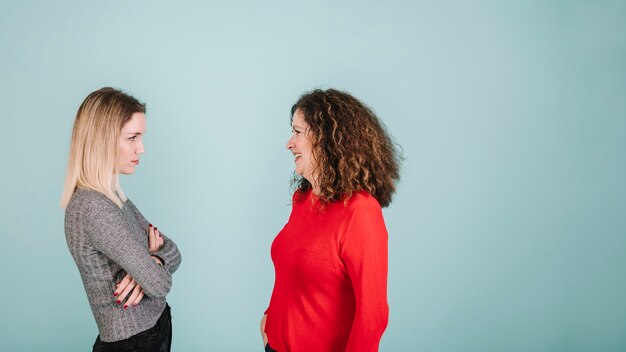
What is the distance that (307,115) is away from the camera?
154 centimetres

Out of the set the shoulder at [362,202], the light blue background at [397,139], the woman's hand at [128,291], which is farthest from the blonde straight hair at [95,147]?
the light blue background at [397,139]

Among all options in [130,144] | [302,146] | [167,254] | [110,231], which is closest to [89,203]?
[110,231]

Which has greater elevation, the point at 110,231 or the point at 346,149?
the point at 346,149

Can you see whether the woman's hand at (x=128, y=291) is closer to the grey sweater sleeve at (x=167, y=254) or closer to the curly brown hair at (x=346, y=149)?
the grey sweater sleeve at (x=167, y=254)

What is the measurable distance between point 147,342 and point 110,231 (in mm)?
412

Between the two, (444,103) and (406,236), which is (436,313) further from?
(444,103)

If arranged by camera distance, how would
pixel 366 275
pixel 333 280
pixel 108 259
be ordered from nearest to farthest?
1. pixel 366 275
2. pixel 333 280
3. pixel 108 259

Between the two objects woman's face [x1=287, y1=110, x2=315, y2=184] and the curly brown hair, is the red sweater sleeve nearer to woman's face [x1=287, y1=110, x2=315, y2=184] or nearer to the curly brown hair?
the curly brown hair

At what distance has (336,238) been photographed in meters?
Result: 1.37

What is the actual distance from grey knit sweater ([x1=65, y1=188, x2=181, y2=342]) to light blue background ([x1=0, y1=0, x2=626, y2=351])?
3.48 feet

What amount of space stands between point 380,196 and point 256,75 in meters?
1.32

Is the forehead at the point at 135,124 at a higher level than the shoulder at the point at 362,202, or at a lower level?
higher

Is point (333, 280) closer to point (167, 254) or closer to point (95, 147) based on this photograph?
point (167, 254)

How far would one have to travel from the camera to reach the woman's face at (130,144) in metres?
1.57
